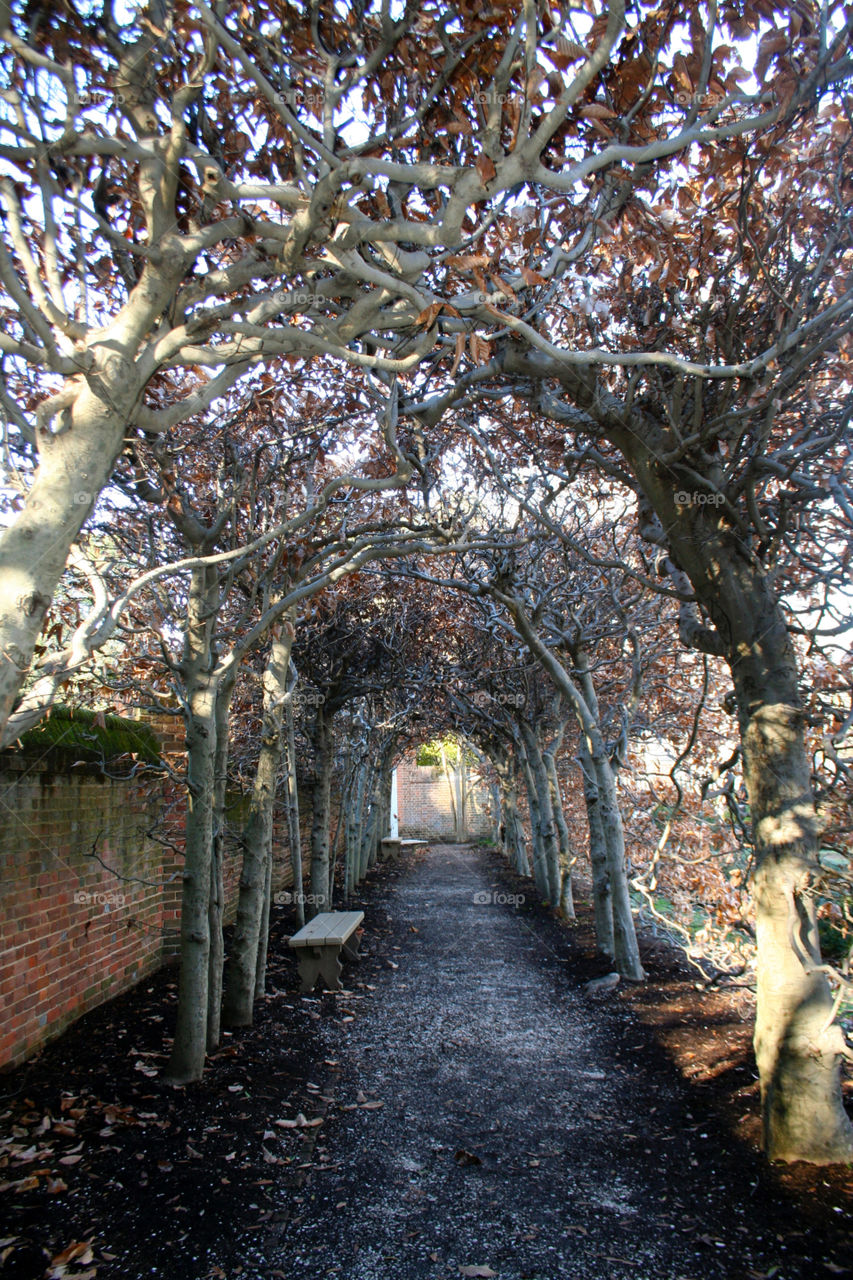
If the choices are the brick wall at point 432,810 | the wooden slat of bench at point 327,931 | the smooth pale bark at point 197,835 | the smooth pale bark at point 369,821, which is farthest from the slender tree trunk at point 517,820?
the brick wall at point 432,810

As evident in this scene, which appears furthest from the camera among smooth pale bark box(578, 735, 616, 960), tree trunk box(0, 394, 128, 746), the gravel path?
smooth pale bark box(578, 735, 616, 960)

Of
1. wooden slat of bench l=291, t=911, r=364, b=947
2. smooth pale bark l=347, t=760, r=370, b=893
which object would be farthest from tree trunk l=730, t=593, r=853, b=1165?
smooth pale bark l=347, t=760, r=370, b=893

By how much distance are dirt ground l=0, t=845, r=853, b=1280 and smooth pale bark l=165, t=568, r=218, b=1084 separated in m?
0.31

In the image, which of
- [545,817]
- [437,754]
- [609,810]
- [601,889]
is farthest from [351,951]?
[437,754]

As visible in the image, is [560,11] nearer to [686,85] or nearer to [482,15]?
[482,15]

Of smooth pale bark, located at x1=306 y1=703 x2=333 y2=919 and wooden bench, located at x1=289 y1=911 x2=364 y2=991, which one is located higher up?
smooth pale bark, located at x1=306 y1=703 x2=333 y2=919

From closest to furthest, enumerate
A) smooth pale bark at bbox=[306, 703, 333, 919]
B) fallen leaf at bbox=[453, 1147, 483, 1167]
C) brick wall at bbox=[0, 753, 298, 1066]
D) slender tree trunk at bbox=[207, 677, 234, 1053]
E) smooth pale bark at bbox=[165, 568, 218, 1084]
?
fallen leaf at bbox=[453, 1147, 483, 1167] → brick wall at bbox=[0, 753, 298, 1066] → smooth pale bark at bbox=[165, 568, 218, 1084] → slender tree trunk at bbox=[207, 677, 234, 1053] → smooth pale bark at bbox=[306, 703, 333, 919]

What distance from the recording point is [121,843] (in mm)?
5965

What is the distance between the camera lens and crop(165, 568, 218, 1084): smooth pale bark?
177 inches

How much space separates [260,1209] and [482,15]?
16.9 ft

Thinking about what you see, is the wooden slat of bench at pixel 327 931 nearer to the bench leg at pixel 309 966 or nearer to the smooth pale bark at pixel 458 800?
the bench leg at pixel 309 966

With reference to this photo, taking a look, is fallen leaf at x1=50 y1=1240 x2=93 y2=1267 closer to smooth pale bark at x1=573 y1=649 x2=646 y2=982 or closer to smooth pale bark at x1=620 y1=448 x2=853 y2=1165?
smooth pale bark at x1=620 y1=448 x2=853 y2=1165

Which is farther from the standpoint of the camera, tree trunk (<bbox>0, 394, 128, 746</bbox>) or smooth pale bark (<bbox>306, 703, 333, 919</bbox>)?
smooth pale bark (<bbox>306, 703, 333, 919</bbox>)

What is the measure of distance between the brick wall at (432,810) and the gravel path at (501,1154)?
91.6ft
